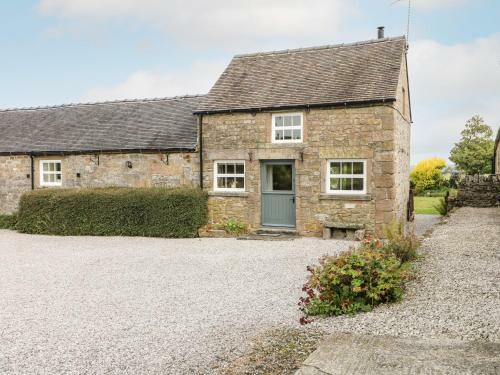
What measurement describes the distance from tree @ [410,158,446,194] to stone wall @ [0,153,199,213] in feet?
83.3

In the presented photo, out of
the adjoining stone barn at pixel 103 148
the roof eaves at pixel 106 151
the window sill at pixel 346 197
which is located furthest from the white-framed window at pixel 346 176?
the roof eaves at pixel 106 151

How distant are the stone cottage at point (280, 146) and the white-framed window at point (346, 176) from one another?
0.03 metres

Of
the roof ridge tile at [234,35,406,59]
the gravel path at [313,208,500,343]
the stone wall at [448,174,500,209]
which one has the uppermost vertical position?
the roof ridge tile at [234,35,406,59]

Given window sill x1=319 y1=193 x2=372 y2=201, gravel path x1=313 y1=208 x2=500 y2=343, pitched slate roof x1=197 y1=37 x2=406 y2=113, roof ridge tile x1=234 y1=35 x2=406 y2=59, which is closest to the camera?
gravel path x1=313 y1=208 x2=500 y2=343

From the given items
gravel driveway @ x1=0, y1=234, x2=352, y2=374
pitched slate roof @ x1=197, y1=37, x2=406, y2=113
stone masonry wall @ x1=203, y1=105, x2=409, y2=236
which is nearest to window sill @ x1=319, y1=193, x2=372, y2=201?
stone masonry wall @ x1=203, y1=105, x2=409, y2=236

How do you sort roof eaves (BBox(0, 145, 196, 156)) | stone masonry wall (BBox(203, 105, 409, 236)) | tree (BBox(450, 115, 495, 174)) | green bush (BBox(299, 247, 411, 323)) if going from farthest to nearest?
tree (BBox(450, 115, 495, 174))
roof eaves (BBox(0, 145, 196, 156))
stone masonry wall (BBox(203, 105, 409, 236))
green bush (BBox(299, 247, 411, 323))

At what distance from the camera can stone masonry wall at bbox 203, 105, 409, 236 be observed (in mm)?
14117

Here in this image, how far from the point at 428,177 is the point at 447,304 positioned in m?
33.0

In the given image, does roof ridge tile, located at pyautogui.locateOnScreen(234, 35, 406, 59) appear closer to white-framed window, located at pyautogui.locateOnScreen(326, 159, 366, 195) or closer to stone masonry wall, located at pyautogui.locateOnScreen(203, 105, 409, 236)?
stone masonry wall, located at pyautogui.locateOnScreen(203, 105, 409, 236)

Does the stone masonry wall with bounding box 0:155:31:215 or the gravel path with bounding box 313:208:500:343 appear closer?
the gravel path with bounding box 313:208:500:343

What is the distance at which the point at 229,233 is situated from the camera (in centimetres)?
1589

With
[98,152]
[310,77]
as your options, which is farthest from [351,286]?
[98,152]

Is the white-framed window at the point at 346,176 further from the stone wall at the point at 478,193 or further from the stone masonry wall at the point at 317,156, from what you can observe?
the stone wall at the point at 478,193

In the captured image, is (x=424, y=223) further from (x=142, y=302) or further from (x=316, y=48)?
(x=142, y=302)
